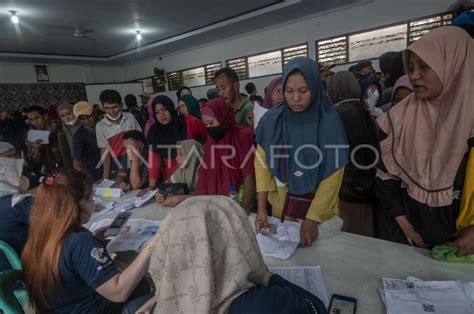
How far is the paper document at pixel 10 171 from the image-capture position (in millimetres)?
1648

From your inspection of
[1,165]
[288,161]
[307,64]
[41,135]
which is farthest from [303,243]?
[41,135]

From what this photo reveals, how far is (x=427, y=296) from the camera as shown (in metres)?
0.82

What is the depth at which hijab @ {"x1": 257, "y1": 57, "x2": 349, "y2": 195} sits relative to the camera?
4.04 feet

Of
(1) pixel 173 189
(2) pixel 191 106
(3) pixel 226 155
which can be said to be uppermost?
(2) pixel 191 106

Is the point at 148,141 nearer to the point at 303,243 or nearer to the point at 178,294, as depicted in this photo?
the point at 303,243

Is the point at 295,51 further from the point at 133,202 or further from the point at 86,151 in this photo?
the point at 133,202

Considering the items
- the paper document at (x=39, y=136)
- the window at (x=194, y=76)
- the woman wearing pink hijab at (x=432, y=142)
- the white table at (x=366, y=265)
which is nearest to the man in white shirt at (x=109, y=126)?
the paper document at (x=39, y=136)

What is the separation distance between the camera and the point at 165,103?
2096 mm

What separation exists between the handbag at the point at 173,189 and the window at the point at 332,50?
441 centimetres

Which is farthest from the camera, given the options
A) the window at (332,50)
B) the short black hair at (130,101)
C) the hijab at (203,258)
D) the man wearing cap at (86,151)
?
the window at (332,50)

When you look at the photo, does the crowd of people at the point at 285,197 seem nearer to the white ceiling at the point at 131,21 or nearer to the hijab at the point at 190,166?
the hijab at the point at 190,166

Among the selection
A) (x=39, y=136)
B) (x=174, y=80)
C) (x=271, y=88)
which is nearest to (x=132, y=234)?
(x=271, y=88)

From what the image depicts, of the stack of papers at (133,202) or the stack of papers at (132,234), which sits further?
the stack of papers at (133,202)

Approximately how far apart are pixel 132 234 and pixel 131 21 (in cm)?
501
